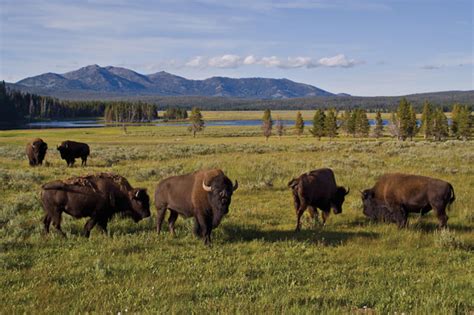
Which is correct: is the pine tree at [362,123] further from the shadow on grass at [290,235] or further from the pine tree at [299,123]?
the shadow on grass at [290,235]

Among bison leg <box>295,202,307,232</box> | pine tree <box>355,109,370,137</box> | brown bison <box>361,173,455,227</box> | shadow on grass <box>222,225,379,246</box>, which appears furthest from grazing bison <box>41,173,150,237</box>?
pine tree <box>355,109,370,137</box>

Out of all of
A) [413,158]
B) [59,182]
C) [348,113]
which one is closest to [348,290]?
[59,182]

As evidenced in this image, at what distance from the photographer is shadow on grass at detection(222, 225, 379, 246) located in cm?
941

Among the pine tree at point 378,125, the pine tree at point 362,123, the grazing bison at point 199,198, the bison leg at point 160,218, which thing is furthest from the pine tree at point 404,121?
the bison leg at point 160,218

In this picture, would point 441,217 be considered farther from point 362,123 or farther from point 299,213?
point 362,123

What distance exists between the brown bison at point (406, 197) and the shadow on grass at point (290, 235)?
1.40 metres

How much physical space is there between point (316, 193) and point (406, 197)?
7.38ft

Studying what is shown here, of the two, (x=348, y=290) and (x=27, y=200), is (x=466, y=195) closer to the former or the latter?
(x=348, y=290)

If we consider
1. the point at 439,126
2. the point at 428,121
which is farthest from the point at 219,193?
the point at 428,121

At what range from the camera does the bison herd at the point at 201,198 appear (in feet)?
→ 30.8

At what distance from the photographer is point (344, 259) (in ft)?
26.3

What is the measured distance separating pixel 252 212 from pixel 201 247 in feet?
12.2

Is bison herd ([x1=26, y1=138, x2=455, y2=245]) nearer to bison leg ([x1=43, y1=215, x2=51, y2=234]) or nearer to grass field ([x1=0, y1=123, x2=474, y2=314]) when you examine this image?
bison leg ([x1=43, y1=215, x2=51, y2=234])

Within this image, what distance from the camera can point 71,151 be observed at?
26.4 metres
